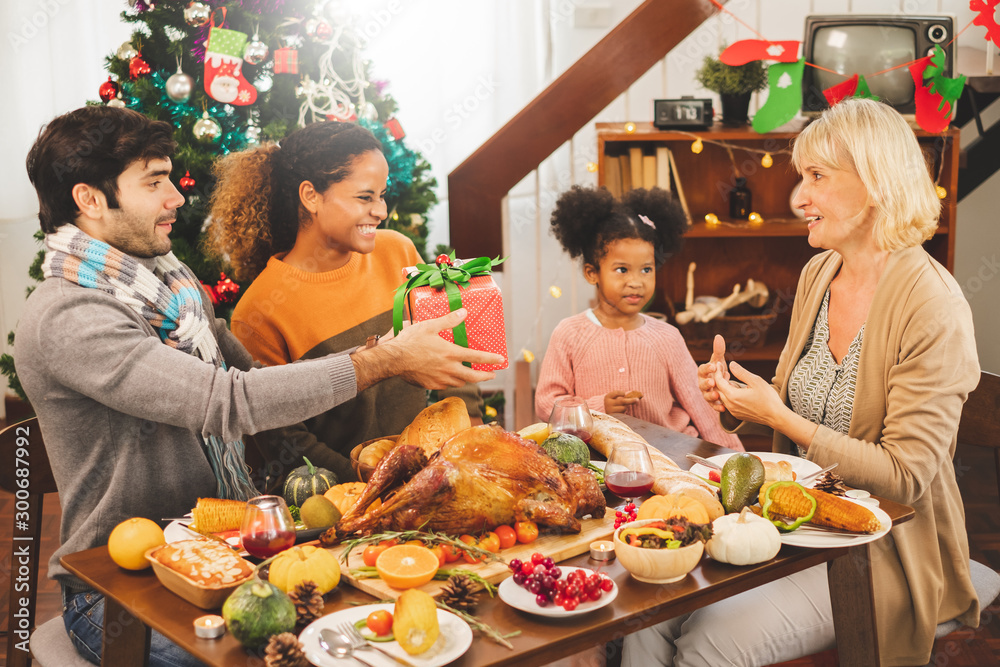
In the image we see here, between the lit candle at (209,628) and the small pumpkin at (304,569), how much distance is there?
95mm

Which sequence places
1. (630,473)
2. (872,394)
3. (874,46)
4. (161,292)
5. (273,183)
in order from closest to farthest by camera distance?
1. (630,473)
2. (161,292)
3. (872,394)
4. (273,183)
5. (874,46)

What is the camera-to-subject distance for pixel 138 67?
2.90 metres

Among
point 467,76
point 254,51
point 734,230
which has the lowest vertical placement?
point 734,230

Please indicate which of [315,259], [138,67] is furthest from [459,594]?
[138,67]

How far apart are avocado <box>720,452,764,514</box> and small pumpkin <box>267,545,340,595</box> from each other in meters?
0.65

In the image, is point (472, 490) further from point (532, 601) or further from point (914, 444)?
point (914, 444)

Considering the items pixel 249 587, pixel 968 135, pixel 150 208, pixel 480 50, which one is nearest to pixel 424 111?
pixel 480 50

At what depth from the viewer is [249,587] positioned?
1.09 metres

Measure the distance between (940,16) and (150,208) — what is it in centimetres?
294

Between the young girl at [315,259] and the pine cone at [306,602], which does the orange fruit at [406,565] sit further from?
the young girl at [315,259]

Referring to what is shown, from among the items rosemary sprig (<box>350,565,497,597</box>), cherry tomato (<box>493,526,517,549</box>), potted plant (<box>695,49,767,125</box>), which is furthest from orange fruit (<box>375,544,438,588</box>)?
potted plant (<box>695,49,767,125</box>)

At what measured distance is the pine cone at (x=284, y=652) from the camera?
103 cm

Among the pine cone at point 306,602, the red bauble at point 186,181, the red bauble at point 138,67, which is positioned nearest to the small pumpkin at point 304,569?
the pine cone at point 306,602

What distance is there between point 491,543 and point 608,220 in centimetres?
171
